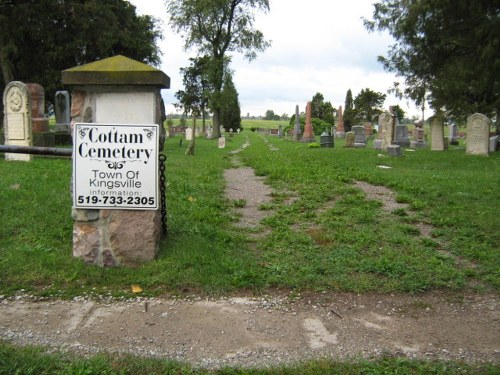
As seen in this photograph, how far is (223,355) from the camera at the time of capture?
2979 millimetres

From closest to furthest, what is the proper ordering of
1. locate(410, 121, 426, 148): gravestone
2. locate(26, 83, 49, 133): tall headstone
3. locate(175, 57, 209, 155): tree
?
locate(26, 83, 49, 133): tall headstone < locate(410, 121, 426, 148): gravestone < locate(175, 57, 209, 155): tree

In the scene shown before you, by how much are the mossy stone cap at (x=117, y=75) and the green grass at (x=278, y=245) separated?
1.72m

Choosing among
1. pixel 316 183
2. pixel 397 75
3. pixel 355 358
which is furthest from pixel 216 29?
pixel 355 358

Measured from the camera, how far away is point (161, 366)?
9.16ft

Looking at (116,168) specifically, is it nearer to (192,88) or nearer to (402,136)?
(402,136)

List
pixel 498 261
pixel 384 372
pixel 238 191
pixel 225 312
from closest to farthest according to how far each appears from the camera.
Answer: pixel 384 372, pixel 225 312, pixel 498 261, pixel 238 191

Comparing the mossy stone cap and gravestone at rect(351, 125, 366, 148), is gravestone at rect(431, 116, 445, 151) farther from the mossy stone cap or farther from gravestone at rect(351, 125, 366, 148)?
the mossy stone cap

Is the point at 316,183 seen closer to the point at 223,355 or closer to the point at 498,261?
the point at 498,261

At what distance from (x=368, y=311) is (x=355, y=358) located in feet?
2.71

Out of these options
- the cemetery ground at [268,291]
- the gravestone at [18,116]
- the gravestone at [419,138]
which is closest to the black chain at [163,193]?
the cemetery ground at [268,291]

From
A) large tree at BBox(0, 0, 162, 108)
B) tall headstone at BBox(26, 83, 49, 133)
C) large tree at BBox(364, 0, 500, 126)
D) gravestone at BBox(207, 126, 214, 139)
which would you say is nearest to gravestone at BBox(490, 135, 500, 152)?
large tree at BBox(364, 0, 500, 126)

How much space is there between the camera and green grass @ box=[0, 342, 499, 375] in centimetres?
271

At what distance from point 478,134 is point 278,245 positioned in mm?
15351

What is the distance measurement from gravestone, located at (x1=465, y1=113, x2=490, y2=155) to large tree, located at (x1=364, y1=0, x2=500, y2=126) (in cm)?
118
